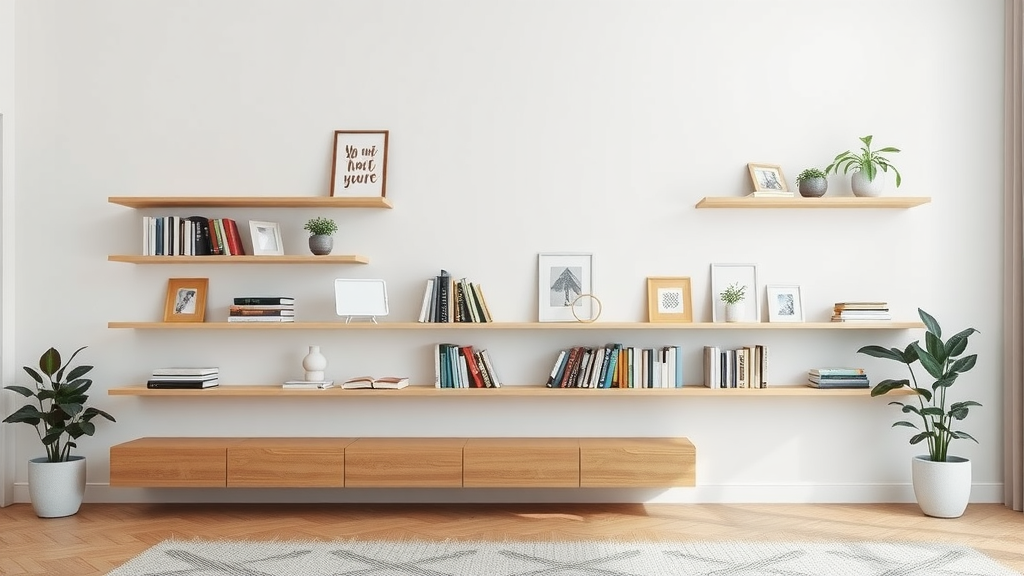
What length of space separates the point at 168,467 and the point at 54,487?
2.03 feet

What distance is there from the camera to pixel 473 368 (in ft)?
15.4

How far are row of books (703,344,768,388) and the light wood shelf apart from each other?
6.59ft

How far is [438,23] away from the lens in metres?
4.89

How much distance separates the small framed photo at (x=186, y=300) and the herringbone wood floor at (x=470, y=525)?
3.48ft

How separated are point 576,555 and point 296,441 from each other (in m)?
1.73

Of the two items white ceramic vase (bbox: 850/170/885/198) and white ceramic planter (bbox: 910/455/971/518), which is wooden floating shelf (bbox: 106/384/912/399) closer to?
white ceramic planter (bbox: 910/455/971/518)

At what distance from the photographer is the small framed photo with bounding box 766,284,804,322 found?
15.8 feet

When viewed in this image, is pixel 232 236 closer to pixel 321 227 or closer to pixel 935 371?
pixel 321 227

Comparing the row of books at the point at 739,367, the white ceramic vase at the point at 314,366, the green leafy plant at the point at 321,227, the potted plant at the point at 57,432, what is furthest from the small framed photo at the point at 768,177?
the potted plant at the point at 57,432

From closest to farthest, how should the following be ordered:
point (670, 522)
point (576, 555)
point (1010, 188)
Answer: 1. point (576, 555)
2. point (670, 522)
3. point (1010, 188)

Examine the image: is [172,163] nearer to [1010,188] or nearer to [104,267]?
[104,267]

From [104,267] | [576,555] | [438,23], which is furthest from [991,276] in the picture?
[104,267]

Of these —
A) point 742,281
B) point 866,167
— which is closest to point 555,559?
point 742,281

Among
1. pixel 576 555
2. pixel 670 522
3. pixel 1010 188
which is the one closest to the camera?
pixel 576 555
